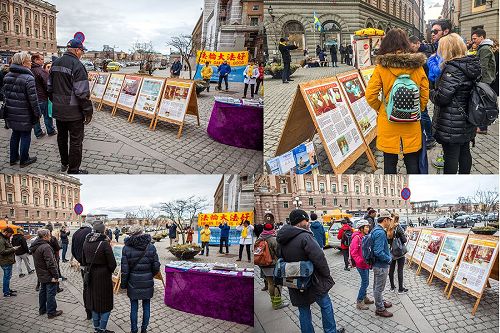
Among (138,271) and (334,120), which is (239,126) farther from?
(138,271)

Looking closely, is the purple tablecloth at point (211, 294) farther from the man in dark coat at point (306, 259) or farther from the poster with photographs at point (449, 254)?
the poster with photographs at point (449, 254)

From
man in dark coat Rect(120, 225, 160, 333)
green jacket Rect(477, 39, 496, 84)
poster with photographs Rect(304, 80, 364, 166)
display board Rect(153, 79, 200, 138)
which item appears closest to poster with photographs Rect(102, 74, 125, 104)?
display board Rect(153, 79, 200, 138)

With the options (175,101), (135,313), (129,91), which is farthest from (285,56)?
(129,91)

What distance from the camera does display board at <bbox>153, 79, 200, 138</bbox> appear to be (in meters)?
4.90

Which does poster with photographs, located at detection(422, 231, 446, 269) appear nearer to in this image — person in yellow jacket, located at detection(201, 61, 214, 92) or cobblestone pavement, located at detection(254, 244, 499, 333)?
cobblestone pavement, located at detection(254, 244, 499, 333)

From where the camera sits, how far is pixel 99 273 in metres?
3.00

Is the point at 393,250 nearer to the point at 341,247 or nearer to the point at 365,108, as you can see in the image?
the point at 341,247

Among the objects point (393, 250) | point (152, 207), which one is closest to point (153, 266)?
point (152, 207)

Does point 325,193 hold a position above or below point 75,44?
below

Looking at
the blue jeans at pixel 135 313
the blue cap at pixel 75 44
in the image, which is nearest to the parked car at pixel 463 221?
the blue jeans at pixel 135 313

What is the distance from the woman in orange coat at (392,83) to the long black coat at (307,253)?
0.98 metres

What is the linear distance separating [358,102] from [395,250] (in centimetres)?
156

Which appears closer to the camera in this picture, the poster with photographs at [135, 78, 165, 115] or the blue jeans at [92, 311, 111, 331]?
the blue jeans at [92, 311, 111, 331]

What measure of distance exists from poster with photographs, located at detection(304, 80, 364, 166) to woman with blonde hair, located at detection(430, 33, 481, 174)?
30.8 inches
